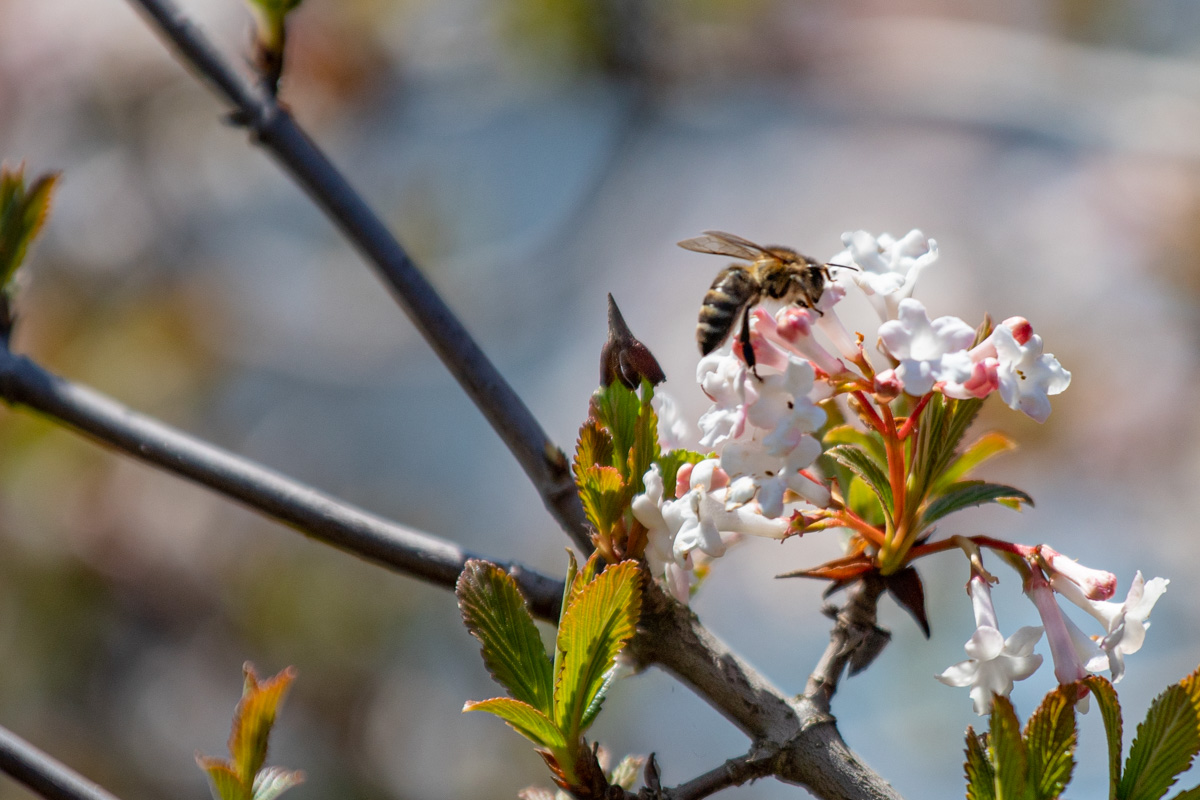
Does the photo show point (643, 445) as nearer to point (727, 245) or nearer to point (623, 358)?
point (623, 358)

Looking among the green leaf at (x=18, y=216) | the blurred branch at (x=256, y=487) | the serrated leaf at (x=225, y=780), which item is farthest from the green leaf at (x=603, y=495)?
the green leaf at (x=18, y=216)

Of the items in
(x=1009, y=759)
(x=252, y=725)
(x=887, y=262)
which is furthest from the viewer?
(x=887, y=262)

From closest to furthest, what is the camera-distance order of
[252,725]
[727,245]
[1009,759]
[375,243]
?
[1009,759], [252,725], [375,243], [727,245]

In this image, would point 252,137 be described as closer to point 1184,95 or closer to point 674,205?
point 1184,95

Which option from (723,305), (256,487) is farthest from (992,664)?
(256,487)

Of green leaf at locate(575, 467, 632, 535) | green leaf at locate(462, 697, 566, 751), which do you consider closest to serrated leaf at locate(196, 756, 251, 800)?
green leaf at locate(462, 697, 566, 751)
